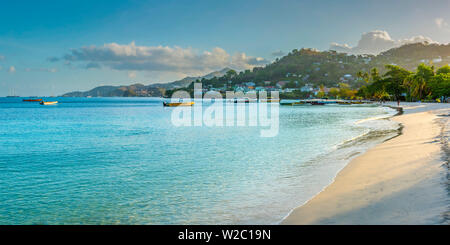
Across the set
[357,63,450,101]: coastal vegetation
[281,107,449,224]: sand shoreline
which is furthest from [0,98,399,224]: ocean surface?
[357,63,450,101]: coastal vegetation

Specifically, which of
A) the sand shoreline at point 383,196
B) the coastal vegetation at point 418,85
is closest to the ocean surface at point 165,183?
the sand shoreline at point 383,196

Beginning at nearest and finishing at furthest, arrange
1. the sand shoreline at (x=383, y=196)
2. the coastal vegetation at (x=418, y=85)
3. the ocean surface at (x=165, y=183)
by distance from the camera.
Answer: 1. the sand shoreline at (x=383, y=196)
2. the ocean surface at (x=165, y=183)
3. the coastal vegetation at (x=418, y=85)

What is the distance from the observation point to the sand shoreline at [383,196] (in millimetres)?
5953

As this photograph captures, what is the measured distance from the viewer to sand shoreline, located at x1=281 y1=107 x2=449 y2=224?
5.95 m

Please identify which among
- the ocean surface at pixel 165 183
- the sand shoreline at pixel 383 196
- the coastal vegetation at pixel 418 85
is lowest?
the ocean surface at pixel 165 183

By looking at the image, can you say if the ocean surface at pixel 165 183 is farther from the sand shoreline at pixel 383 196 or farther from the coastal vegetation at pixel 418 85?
the coastal vegetation at pixel 418 85

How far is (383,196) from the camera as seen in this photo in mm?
7234

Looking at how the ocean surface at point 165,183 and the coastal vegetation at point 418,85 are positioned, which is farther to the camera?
the coastal vegetation at point 418,85

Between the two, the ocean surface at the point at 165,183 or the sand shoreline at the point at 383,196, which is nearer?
the sand shoreline at the point at 383,196

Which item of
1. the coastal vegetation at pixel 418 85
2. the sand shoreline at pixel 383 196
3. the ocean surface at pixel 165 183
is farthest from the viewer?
the coastal vegetation at pixel 418 85

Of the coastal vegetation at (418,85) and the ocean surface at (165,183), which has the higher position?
the coastal vegetation at (418,85)

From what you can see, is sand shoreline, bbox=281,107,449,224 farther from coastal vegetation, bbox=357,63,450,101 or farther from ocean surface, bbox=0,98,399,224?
coastal vegetation, bbox=357,63,450,101

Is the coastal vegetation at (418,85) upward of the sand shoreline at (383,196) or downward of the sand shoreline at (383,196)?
upward
